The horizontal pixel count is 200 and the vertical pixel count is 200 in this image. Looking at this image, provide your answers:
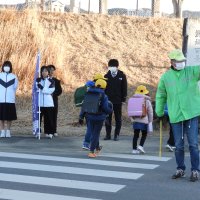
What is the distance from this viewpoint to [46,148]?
12242 millimetres

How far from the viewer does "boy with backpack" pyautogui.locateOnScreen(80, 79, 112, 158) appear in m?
10.9

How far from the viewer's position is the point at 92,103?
10859 mm

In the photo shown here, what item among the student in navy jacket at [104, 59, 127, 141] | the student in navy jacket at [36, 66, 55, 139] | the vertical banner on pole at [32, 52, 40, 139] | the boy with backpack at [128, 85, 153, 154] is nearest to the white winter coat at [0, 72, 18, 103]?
the vertical banner on pole at [32, 52, 40, 139]

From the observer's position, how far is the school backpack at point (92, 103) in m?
10.8

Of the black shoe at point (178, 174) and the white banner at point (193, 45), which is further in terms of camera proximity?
the white banner at point (193, 45)

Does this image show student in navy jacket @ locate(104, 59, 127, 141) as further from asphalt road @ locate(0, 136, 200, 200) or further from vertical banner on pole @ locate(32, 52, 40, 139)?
vertical banner on pole @ locate(32, 52, 40, 139)

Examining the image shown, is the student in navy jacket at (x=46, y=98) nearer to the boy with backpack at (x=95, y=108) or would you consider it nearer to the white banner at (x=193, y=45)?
the boy with backpack at (x=95, y=108)

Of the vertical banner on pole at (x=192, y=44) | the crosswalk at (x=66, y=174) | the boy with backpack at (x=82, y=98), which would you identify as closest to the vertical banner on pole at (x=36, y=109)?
the boy with backpack at (x=82, y=98)

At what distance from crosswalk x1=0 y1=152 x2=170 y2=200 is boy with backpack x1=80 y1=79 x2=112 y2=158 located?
37 centimetres

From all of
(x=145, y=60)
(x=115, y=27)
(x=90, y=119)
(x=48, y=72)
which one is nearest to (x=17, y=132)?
(x=48, y=72)

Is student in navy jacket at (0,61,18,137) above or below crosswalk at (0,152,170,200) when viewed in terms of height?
above

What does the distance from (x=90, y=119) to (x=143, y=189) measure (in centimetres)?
316

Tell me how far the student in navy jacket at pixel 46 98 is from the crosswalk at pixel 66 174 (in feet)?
8.35

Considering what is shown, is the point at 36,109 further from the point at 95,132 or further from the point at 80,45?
the point at 80,45
